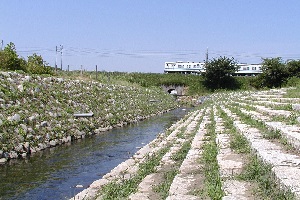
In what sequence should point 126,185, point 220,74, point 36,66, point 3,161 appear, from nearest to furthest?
point 126,185 < point 3,161 < point 36,66 < point 220,74

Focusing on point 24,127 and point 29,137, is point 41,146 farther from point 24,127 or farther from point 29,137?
point 24,127

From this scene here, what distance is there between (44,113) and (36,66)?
46.6ft

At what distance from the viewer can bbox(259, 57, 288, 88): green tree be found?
46281mm

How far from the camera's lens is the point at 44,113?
11648 mm

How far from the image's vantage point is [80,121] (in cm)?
1336

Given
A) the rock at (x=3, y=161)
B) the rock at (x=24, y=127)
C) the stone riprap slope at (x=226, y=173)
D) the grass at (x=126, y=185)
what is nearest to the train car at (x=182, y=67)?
the rock at (x=24, y=127)

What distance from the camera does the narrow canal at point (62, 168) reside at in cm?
609

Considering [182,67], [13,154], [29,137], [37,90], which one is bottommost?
[13,154]

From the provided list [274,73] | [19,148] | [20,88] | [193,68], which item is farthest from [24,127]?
[193,68]

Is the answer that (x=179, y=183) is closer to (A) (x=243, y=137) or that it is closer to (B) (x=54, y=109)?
(A) (x=243, y=137)

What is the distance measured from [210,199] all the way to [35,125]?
7944 mm

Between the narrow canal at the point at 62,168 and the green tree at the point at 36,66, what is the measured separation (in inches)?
534

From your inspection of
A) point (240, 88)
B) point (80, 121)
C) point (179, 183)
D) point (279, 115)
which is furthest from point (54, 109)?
point (240, 88)

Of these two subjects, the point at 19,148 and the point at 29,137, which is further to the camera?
the point at 29,137
